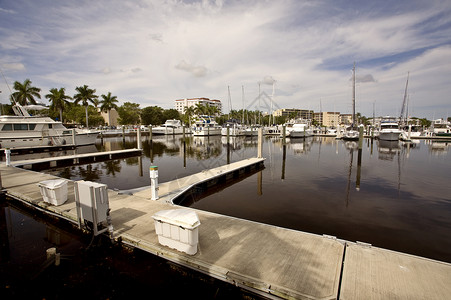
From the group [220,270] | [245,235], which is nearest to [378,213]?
[245,235]

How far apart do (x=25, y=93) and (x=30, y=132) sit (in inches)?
1115

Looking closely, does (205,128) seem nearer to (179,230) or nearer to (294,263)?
(179,230)

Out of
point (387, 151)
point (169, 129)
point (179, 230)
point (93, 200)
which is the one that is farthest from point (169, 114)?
point (179, 230)

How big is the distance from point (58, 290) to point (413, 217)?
1209 cm

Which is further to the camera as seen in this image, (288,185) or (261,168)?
(261,168)

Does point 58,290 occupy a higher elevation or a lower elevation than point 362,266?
lower

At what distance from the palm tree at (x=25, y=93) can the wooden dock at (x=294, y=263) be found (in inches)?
2256

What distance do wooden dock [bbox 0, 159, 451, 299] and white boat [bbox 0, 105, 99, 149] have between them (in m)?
29.0

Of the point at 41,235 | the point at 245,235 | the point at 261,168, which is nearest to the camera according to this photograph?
the point at 245,235

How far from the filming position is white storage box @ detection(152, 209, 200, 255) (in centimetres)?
467

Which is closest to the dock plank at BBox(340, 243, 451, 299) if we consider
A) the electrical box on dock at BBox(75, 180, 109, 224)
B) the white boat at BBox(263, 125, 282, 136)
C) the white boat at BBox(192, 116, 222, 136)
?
the electrical box on dock at BBox(75, 180, 109, 224)

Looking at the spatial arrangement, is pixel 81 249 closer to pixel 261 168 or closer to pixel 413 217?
pixel 413 217

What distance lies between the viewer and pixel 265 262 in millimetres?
4566

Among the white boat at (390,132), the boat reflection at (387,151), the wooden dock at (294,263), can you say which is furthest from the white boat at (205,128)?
the wooden dock at (294,263)
